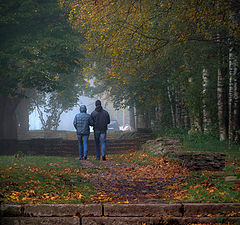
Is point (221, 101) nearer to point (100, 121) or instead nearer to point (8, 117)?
point (100, 121)

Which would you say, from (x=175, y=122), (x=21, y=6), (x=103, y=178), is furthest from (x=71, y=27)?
(x=103, y=178)

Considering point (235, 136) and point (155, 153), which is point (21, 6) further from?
point (235, 136)

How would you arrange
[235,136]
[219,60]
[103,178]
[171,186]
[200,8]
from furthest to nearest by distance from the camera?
[219,60], [235,136], [200,8], [103,178], [171,186]

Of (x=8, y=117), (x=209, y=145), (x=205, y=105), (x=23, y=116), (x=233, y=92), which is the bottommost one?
(x=209, y=145)

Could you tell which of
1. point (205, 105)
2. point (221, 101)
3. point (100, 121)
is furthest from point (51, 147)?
point (221, 101)

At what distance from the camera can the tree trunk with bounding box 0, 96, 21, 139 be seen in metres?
26.3

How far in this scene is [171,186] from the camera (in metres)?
9.55

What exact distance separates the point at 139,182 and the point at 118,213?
4.17 m

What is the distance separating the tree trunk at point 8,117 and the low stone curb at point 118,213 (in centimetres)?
2088

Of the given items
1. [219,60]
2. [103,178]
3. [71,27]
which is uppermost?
[71,27]

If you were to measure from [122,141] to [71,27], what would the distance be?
770 cm

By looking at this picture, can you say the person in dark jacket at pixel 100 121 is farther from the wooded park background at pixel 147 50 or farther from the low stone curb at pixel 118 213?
the low stone curb at pixel 118 213

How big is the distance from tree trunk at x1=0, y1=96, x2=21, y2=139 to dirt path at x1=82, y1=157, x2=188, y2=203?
14.2 m

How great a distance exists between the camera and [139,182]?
10.4m
